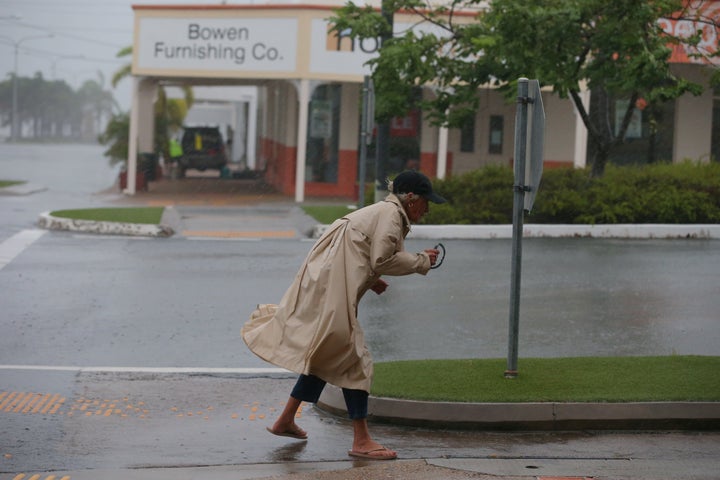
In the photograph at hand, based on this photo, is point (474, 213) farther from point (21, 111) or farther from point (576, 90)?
point (21, 111)

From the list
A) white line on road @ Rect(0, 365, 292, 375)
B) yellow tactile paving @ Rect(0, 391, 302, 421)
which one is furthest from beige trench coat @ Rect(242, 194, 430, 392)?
white line on road @ Rect(0, 365, 292, 375)

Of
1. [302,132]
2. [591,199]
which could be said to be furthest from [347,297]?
[302,132]

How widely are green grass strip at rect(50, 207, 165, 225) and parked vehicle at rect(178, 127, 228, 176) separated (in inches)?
661

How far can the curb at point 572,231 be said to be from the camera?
744 inches

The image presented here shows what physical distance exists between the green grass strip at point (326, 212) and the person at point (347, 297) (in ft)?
43.3

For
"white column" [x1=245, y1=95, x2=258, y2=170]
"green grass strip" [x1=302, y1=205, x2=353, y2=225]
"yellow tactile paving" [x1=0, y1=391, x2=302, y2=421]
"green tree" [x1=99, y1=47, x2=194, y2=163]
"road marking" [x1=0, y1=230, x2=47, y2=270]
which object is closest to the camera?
"yellow tactile paving" [x1=0, y1=391, x2=302, y2=421]

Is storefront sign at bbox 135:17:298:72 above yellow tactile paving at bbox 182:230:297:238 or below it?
above

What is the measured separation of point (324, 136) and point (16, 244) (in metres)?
13.5

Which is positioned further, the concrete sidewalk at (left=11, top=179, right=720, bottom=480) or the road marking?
the road marking

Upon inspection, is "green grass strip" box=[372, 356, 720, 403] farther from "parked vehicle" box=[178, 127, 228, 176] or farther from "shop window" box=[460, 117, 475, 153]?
"parked vehicle" box=[178, 127, 228, 176]

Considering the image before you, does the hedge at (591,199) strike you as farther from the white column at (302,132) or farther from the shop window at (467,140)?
the shop window at (467,140)

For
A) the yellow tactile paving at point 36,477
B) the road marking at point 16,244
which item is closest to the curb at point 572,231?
the road marking at point 16,244

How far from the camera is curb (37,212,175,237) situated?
19109 millimetres

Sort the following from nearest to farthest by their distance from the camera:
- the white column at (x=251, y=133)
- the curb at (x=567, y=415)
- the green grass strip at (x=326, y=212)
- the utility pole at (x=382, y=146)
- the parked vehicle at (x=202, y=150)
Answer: the curb at (x=567, y=415) → the utility pole at (x=382, y=146) → the green grass strip at (x=326, y=212) → the parked vehicle at (x=202, y=150) → the white column at (x=251, y=133)
